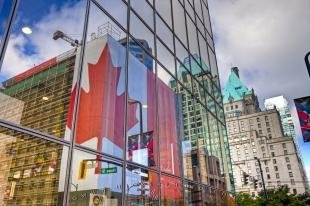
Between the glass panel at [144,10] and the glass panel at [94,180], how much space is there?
6.35 meters

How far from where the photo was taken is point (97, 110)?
7523 mm

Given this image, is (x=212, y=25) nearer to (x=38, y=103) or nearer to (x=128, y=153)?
(x=128, y=153)

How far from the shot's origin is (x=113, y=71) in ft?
28.3

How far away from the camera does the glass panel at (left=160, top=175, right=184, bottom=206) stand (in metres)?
9.54

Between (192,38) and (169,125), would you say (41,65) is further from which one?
(192,38)

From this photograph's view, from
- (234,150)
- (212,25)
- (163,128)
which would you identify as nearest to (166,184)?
(163,128)

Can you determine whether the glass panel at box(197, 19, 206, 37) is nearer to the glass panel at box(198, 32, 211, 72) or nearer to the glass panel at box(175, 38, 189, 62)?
the glass panel at box(198, 32, 211, 72)

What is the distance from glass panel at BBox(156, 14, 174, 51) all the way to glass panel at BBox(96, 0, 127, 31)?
8.74 feet

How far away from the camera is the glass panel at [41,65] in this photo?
5.62 metres

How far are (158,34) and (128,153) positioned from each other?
6.32 meters

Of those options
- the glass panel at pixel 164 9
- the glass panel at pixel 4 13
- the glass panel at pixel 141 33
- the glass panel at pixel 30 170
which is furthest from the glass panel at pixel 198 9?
the glass panel at pixel 30 170

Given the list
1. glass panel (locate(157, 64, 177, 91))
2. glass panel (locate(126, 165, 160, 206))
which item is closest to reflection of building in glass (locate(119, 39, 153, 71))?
glass panel (locate(157, 64, 177, 91))

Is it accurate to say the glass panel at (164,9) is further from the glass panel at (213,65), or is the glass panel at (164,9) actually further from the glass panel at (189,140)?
the glass panel at (213,65)

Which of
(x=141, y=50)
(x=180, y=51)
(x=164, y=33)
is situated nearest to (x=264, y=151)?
(x=180, y=51)
